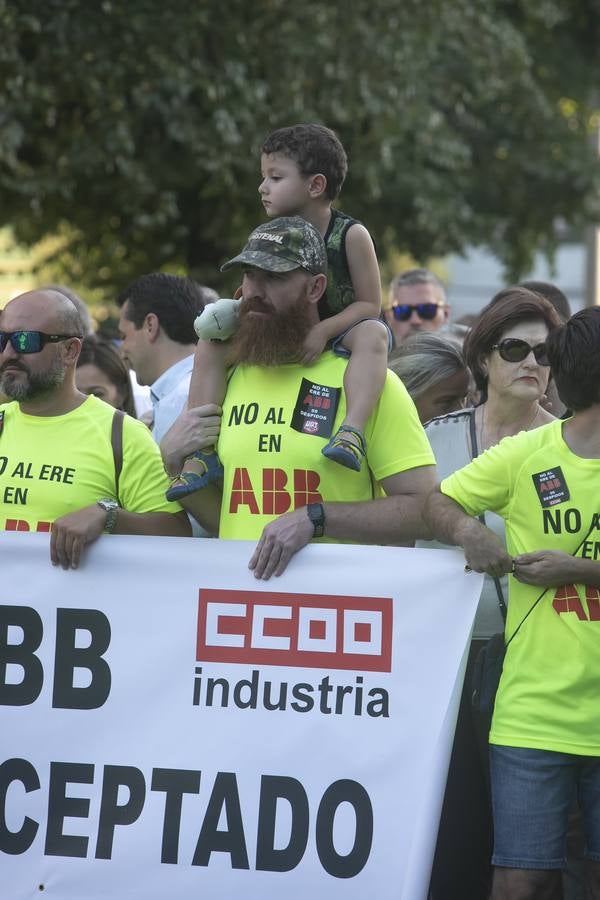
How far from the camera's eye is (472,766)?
15.1 feet

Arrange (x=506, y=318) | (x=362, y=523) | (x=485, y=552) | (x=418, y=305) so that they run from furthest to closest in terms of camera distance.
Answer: (x=418, y=305) < (x=506, y=318) < (x=362, y=523) < (x=485, y=552)

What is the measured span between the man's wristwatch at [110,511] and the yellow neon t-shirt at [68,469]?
0.09 meters

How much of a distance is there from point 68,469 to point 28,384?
1.00 feet

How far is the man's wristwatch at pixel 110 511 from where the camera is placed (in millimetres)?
4578

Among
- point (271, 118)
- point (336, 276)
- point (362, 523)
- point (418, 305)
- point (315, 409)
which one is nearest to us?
point (362, 523)

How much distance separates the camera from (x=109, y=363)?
6895 mm

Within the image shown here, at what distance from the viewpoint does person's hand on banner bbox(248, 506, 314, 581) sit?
14.2 ft

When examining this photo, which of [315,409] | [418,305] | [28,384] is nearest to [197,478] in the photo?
[315,409]

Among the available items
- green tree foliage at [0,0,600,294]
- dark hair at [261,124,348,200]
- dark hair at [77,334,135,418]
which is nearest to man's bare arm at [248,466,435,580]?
dark hair at [261,124,348,200]

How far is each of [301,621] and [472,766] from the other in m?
0.72

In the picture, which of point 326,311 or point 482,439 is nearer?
point 326,311

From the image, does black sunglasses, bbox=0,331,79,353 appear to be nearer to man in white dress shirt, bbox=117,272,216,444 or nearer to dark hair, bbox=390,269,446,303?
man in white dress shirt, bbox=117,272,216,444

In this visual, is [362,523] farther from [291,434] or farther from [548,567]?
[548,567]

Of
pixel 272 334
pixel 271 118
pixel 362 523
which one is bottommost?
pixel 362 523
